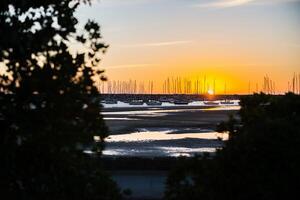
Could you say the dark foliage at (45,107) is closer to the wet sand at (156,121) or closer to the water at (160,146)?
the water at (160,146)

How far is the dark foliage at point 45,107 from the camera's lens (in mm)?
5504

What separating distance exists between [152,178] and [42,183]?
6.93 m

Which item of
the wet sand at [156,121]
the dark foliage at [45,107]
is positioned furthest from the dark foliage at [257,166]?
the wet sand at [156,121]

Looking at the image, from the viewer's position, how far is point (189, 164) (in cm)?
693

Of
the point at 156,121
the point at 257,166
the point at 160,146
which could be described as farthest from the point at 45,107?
the point at 156,121

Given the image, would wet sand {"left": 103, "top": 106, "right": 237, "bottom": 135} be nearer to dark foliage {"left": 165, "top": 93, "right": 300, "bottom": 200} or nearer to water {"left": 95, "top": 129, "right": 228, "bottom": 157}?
water {"left": 95, "top": 129, "right": 228, "bottom": 157}

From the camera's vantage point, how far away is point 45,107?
219 inches

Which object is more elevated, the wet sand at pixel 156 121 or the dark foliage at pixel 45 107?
the dark foliage at pixel 45 107

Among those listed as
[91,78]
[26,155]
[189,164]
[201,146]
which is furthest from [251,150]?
[201,146]

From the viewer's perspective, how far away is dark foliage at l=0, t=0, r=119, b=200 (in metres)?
5.50

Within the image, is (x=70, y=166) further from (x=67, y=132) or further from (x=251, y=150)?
(x=251, y=150)

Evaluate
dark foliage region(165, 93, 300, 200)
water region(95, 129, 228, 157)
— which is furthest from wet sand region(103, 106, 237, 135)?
dark foliage region(165, 93, 300, 200)

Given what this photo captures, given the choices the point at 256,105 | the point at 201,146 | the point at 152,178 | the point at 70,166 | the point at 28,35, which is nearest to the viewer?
the point at 28,35

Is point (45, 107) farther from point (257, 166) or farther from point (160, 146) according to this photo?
point (160, 146)
